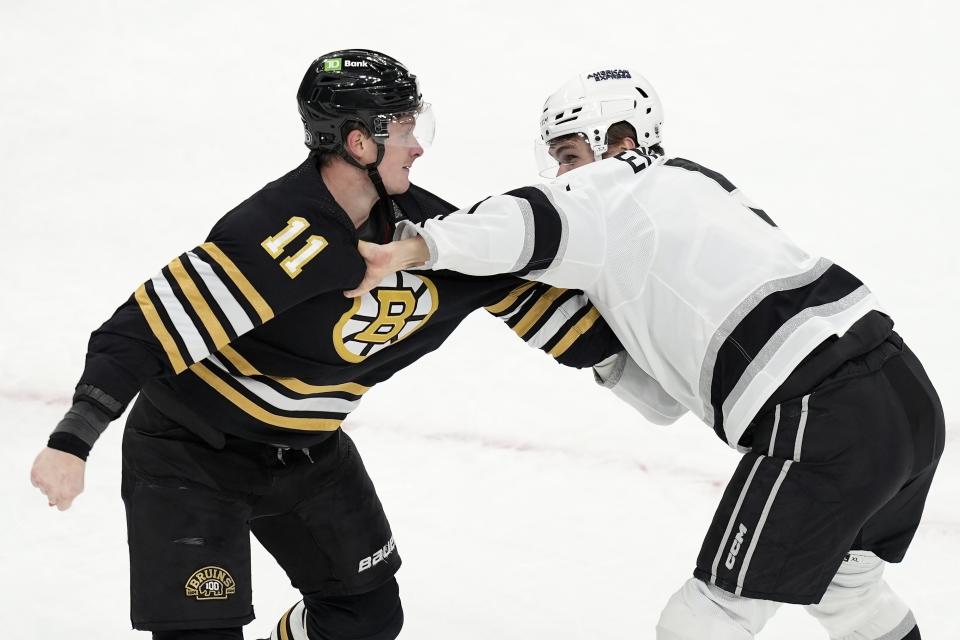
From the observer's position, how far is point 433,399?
15.0ft

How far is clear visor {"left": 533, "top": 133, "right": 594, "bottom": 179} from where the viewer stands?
2989 millimetres

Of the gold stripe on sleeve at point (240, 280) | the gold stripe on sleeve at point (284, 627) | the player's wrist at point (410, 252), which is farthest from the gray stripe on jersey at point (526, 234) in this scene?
the gold stripe on sleeve at point (284, 627)

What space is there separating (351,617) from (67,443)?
1029 millimetres

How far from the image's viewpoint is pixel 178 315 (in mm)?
2365

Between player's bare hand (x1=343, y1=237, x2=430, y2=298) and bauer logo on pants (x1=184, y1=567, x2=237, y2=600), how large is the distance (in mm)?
736

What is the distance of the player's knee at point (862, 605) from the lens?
2762mm

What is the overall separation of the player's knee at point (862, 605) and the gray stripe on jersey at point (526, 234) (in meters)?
1.04

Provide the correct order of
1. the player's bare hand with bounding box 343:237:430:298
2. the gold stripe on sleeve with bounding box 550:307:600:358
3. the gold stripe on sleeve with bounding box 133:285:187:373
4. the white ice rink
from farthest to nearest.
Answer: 1. the white ice rink
2. the gold stripe on sleeve with bounding box 550:307:600:358
3. the player's bare hand with bounding box 343:237:430:298
4. the gold stripe on sleeve with bounding box 133:285:187:373

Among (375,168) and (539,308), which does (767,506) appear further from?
(375,168)

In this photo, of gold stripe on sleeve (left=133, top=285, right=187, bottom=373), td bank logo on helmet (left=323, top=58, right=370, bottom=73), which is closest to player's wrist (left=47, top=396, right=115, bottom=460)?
gold stripe on sleeve (left=133, top=285, right=187, bottom=373)

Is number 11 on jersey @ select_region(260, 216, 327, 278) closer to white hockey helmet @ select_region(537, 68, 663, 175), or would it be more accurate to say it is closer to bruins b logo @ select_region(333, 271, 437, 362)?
bruins b logo @ select_region(333, 271, 437, 362)

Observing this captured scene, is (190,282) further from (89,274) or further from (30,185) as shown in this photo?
(30,185)

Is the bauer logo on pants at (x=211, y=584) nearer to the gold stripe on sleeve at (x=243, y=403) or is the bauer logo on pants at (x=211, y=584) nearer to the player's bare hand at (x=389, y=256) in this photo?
the gold stripe on sleeve at (x=243, y=403)

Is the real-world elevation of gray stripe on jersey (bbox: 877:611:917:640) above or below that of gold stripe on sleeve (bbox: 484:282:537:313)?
below
